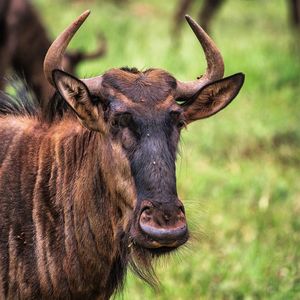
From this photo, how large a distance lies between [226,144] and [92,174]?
5200 mm

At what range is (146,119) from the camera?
410cm

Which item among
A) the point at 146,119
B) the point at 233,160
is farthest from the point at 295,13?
the point at 146,119

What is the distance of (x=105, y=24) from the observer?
1422 centimetres

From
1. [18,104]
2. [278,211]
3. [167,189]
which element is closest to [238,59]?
[278,211]

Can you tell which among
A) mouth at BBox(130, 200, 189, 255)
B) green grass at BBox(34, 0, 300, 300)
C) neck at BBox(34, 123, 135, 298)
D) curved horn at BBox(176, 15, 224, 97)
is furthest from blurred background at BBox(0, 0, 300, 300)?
curved horn at BBox(176, 15, 224, 97)

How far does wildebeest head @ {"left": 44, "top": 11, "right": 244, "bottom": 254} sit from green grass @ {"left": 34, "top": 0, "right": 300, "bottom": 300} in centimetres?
55

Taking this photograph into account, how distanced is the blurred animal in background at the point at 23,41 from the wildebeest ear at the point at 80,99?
244 inches

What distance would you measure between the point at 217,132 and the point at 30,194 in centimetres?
555

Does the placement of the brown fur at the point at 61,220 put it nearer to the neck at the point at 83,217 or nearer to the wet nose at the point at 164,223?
the neck at the point at 83,217

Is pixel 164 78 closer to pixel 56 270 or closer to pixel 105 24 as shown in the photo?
pixel 56 270

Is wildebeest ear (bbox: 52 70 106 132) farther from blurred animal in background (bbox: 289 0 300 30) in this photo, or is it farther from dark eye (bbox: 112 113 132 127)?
blurred animal in background (bbox: 289 0 300 30)

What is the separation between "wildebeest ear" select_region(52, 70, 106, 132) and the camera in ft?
13.6

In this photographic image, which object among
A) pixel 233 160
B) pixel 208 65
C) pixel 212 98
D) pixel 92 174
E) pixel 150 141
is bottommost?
pixel 233 160

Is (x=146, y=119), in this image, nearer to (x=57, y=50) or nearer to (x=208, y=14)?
(x=57, y=50)
